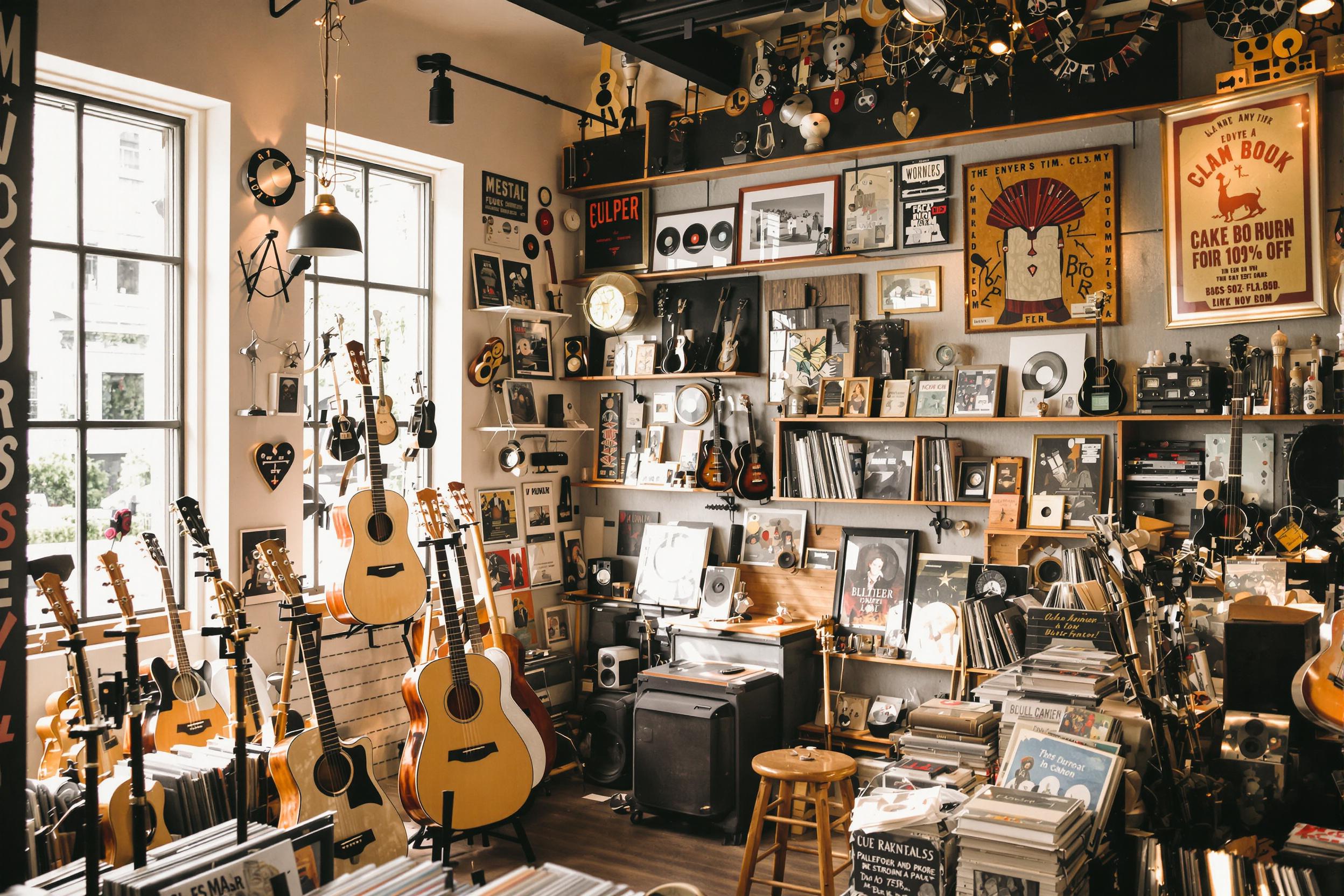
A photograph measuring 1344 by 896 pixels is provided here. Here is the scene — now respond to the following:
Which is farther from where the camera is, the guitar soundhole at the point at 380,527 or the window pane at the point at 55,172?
the guitar soundhole at the point at 380,527

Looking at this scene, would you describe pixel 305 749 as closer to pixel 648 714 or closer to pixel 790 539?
pixel 648 714

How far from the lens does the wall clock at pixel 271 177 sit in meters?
4.65

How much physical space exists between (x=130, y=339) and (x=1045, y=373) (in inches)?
167

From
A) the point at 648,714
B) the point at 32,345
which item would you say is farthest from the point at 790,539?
the point at 32,345

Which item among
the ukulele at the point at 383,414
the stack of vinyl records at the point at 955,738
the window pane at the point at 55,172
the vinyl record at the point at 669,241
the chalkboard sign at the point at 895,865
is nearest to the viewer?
the chalkboard sign at the point at 895,865

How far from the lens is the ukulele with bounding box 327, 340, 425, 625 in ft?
14.7

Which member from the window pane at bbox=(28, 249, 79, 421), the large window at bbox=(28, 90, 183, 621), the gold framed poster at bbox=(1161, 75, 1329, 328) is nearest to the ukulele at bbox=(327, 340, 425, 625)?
the large window at bbox=(28, 90, 183, 621)

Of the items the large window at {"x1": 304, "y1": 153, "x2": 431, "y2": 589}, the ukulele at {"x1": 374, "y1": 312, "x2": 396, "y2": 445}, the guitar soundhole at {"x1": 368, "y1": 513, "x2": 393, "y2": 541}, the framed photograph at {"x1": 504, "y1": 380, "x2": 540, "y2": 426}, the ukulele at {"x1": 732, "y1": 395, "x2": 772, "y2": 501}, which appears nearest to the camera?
the guitar soundhole at {"x1": 368, "y1": 513, "x2": 393, "y2": 541}

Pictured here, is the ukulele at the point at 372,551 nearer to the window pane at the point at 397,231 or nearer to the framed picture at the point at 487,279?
the window pane at the point at 397,231

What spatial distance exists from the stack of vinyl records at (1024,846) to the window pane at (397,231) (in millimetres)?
4379

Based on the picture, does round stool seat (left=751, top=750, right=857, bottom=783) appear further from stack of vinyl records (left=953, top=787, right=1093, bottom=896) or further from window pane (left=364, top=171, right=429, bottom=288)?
window pane (left=364, top=171, right=429, bottom=288)

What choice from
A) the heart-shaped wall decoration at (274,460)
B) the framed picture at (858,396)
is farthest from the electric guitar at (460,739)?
the framed picture at (858,396)

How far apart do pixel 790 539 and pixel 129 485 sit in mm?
3310

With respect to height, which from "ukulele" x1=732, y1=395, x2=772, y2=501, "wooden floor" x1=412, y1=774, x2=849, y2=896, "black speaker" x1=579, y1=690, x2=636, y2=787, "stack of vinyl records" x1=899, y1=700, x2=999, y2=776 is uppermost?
"ukulele" x1=732, y1=395, x2=772, y2=501
